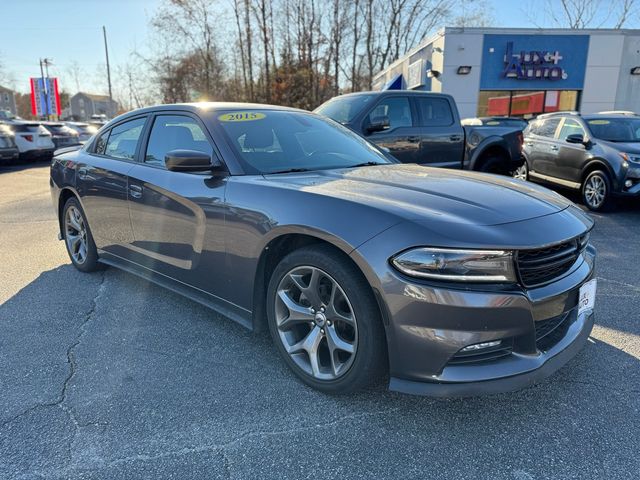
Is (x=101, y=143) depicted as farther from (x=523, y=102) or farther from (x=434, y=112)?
(x=523, y=102)

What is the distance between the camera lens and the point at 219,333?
332 centimetres

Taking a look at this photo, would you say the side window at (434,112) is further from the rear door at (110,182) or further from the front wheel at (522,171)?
the rear door at (110,182)

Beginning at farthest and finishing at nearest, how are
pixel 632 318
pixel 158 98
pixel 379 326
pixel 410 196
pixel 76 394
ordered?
pixel 158 98
pixel 632 318
pixel 76 394
pixel 410 196
pixel 379 326

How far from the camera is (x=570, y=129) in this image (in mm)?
8586

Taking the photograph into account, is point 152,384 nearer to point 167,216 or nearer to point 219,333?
point 219,333

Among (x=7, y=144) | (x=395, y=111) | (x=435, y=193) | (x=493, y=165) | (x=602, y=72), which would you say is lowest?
(x=493, y=165)

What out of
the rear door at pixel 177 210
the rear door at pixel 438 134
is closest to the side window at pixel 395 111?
the rear door at pixel 438 134

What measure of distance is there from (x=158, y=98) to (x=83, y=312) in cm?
3253

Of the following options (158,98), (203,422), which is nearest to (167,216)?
(203,422)

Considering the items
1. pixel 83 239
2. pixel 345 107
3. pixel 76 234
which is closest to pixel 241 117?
pixel 83 239

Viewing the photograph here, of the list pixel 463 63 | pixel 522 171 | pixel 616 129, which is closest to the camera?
pixel 616 129

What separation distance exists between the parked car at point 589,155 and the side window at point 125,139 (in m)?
7.15

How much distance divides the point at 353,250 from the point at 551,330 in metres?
1.07

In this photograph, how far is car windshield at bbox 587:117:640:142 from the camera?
8.00 metres
